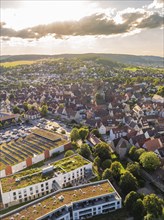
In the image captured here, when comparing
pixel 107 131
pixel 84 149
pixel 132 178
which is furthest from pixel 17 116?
pixel 132 178

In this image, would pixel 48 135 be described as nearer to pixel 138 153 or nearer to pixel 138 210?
pixel 138 153

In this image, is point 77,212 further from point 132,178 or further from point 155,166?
point 155,166

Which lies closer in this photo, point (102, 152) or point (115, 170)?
point (115, 170)

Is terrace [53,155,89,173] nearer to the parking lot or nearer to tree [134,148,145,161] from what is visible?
tree [134,148,145,161]

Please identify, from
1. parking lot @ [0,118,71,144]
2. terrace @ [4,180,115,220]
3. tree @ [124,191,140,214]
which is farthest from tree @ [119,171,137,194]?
parking lot @ [0,118,71,144]

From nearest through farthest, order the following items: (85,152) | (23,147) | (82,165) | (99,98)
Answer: (82,165) < (85,152) < (23,147) < (99,98)

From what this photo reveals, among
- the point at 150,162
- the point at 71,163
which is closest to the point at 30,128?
the point at 71,163

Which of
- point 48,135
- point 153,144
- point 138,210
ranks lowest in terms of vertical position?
point 138,210
